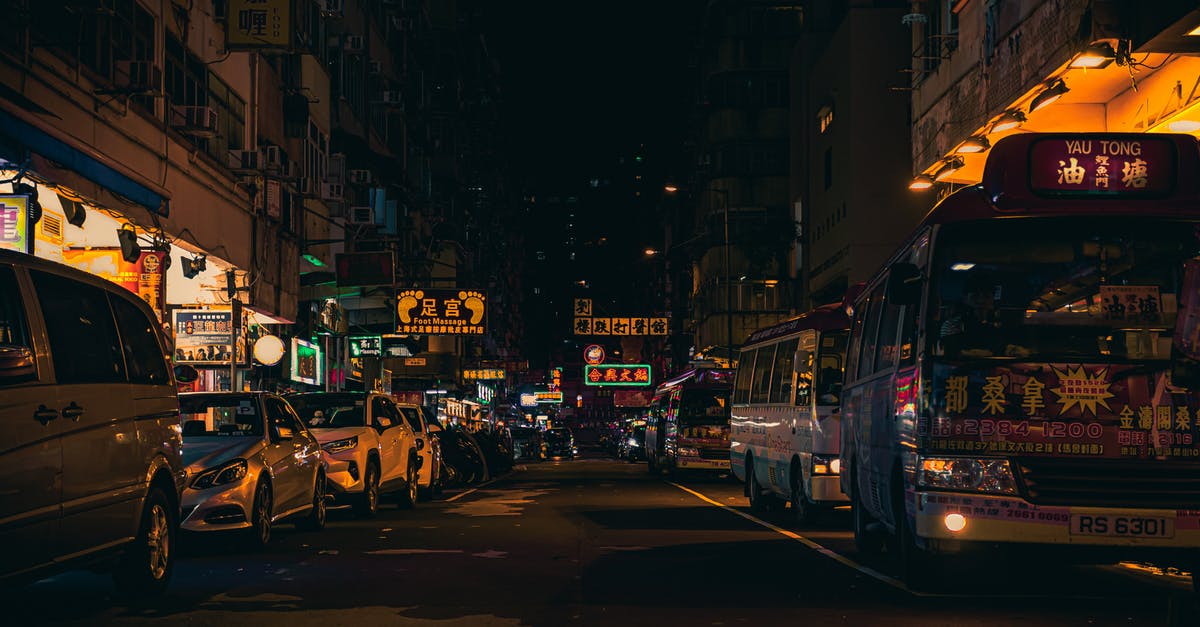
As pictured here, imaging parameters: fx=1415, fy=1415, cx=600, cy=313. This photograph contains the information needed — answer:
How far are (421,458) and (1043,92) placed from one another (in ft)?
38.4

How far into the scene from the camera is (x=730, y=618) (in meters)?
9.37

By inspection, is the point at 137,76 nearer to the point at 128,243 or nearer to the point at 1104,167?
the point at 128,243

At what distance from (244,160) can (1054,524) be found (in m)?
21.5

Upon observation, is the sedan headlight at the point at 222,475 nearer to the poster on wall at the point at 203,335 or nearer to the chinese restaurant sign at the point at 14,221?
the chinese restaurant sign at the point at 14,221

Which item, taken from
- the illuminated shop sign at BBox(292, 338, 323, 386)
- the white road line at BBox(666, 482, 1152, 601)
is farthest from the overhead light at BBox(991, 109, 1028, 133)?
the illuminated shop sign at BBox(292, 338, 323, 386)

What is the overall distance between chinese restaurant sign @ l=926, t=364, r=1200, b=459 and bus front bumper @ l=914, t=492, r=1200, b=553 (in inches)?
14.8

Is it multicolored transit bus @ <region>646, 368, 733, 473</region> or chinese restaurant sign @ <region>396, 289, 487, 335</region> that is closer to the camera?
multicolored transit bus @ <region>646, 368, 733, 473</region>

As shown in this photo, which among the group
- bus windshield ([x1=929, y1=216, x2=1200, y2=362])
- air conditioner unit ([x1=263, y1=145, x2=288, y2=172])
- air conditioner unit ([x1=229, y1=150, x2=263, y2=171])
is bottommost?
bus windshield ([x1=929, y1=216, x2=1200, y2=362])

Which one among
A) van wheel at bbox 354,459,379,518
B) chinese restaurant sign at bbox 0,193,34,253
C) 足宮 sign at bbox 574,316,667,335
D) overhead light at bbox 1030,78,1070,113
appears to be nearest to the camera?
chinese restaurant sign at bbox 0,193,34,253

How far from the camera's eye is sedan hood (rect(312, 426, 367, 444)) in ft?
65.8

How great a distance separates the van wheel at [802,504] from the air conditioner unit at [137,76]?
10.7 meters

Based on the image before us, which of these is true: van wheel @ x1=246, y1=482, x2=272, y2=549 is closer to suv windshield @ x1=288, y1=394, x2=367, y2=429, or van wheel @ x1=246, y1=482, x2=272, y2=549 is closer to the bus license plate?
suv windshield @ x1=288, y1=394, x2=367, y2=429

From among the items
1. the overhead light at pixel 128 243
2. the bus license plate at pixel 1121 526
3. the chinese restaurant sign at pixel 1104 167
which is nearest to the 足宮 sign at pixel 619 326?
the overhead light at pixel 128 243

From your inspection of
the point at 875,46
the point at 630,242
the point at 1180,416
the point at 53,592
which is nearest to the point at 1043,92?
the point at 1180,416
